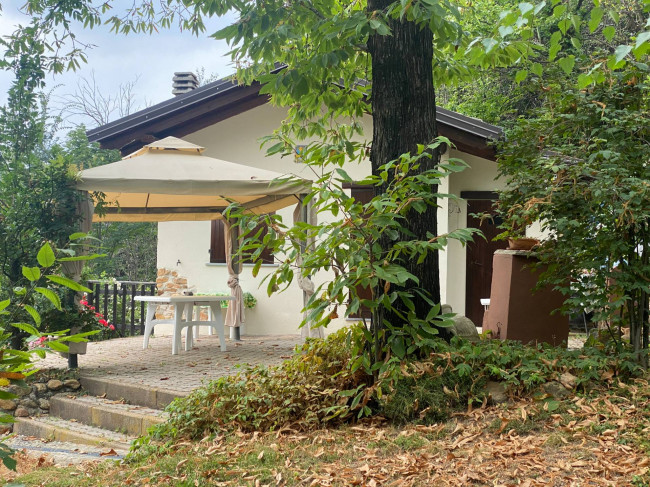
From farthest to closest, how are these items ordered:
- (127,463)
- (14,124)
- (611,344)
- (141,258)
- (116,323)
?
(141,258) < (116,323) < (14,124) < (611,344) < (127,463)

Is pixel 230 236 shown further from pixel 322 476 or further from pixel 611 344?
pixel 322 476

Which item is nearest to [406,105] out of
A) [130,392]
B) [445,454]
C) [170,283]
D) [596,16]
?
[596,16]

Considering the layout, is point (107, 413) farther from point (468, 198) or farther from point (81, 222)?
point (468, 198)

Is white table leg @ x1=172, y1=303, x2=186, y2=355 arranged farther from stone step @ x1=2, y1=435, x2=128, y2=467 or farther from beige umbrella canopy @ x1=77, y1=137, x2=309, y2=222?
stone step @ x1=2, y1=435, x2=128, y2=467

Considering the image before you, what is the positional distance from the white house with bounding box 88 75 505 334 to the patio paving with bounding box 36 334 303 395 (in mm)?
1153

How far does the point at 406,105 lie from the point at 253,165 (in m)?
6.78

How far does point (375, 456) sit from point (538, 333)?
335 centimetres

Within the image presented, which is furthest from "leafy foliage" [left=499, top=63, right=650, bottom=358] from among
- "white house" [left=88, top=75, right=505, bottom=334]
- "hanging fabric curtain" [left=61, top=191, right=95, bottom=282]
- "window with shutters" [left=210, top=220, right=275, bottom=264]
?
"window with shutters" [left=210, top=220, right=275, bottom=264]

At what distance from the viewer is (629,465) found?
3168mm

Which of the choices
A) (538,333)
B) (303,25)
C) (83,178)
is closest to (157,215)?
(83,178)

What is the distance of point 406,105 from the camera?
16.4ft

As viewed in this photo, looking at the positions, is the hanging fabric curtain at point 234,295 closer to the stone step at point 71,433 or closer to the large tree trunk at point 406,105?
the stone step at point 71,433

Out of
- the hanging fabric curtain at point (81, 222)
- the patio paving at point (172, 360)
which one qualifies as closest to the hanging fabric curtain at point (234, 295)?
the patio paving at point (172, 360)

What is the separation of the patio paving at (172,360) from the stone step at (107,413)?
0.96 feet
